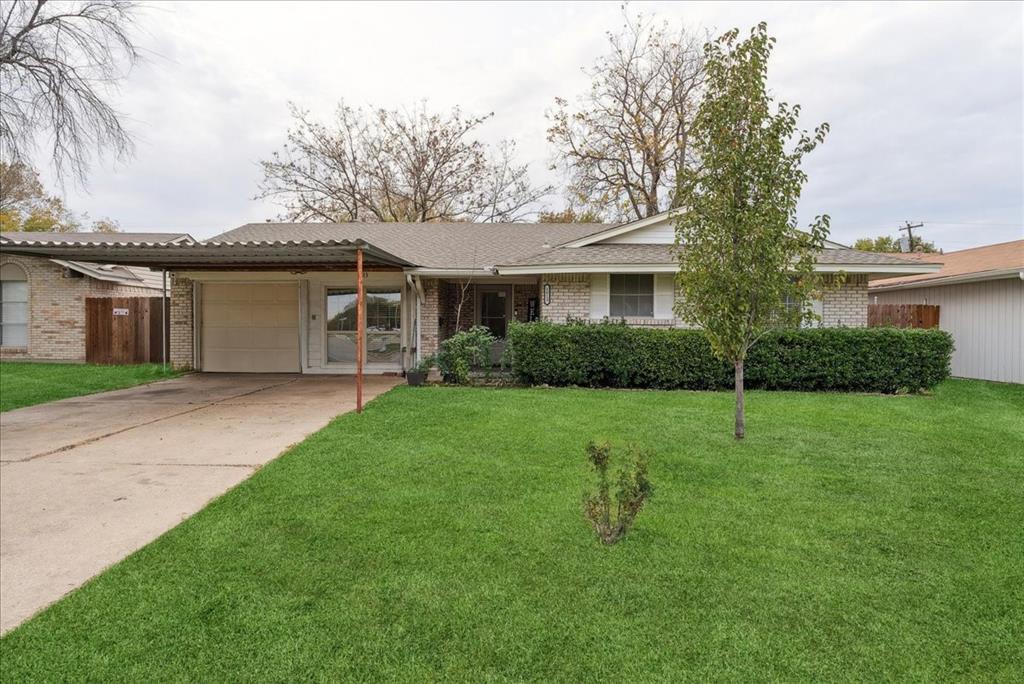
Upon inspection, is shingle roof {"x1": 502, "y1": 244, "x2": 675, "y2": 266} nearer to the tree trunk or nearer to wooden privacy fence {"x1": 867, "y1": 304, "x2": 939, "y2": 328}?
the tree trunk

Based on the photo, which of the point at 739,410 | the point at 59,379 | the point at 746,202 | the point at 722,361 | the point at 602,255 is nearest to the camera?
the point at 746,202

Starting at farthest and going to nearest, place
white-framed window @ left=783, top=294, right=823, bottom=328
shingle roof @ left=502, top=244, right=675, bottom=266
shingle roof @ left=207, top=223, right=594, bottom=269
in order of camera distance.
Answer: shingle roof @ left=207, top=223, right=594, bottom=269
shingle roof @ left=502, top=244, right=675, bottom=266
white-framed window @ left=783, top=294, right=823, bottom=328

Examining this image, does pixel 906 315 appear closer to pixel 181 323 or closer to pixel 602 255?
pixel 602 255

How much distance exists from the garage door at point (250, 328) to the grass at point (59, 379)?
1210 millimetres

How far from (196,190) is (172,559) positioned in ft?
71.8

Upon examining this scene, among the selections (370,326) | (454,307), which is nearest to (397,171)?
Answer: (454,307)

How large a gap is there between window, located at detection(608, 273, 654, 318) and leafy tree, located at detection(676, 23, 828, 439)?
19.4 feet

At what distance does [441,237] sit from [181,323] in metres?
6.89

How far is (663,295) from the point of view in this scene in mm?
11984

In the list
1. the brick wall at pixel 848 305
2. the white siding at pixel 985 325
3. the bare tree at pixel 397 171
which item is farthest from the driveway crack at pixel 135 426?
the bare tree at pixel 397 171

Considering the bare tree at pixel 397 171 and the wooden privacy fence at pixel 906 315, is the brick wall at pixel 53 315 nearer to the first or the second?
the bare tree at pixel 397 171

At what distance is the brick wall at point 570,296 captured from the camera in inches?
475

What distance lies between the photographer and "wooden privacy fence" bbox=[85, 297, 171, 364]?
16.1m

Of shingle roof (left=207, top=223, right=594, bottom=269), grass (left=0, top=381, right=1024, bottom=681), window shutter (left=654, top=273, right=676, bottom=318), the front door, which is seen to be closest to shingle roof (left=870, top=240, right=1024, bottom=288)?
window shutter (left=654, top=273, right=676, bottom=318)
